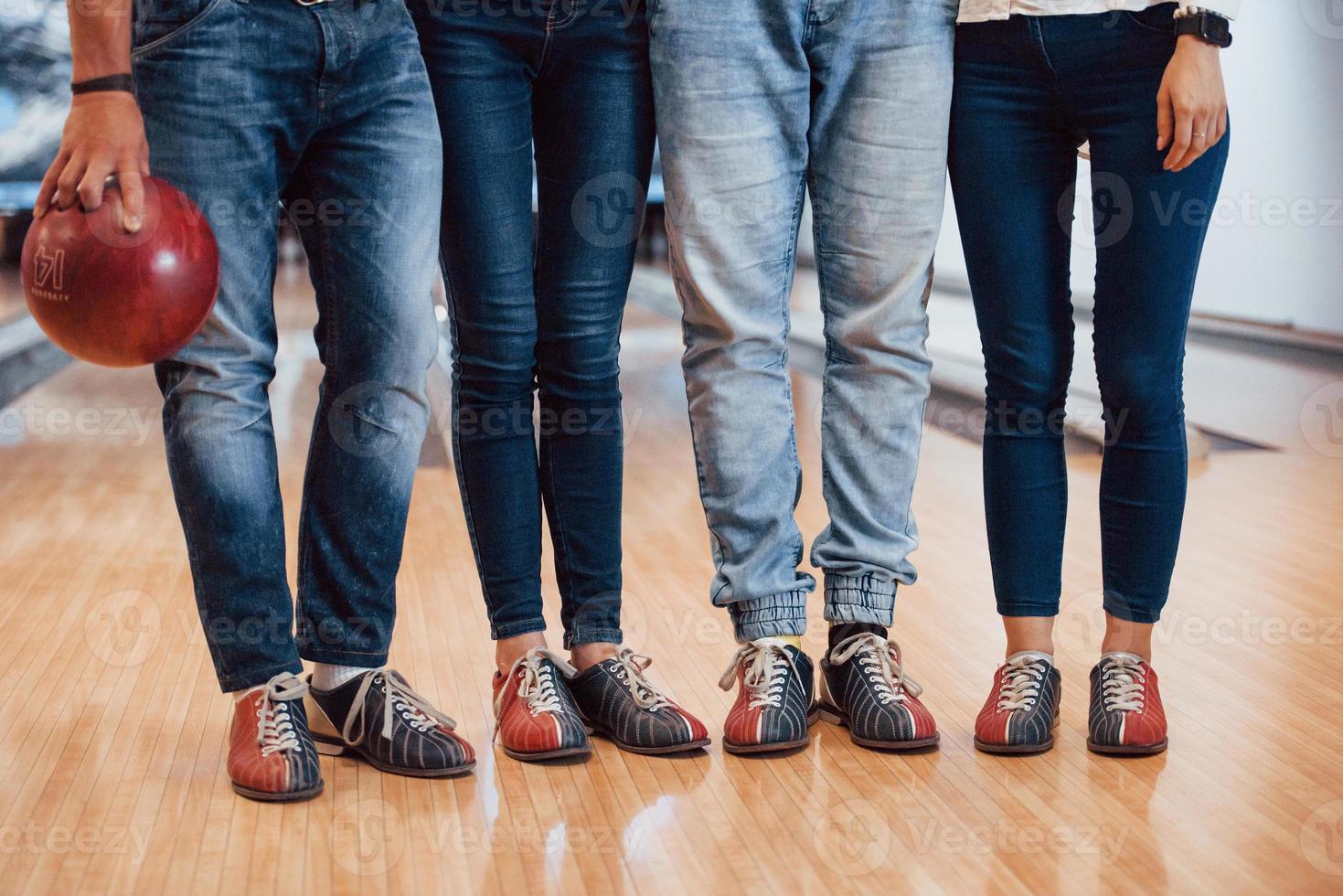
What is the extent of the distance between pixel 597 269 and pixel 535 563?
27 cm

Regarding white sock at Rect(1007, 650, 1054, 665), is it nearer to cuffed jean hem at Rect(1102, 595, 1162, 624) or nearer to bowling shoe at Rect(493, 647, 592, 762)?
cuffed jean hem at Rect(1102, 595, 1162, 624)

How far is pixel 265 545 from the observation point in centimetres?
105

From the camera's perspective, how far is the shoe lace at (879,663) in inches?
45.9

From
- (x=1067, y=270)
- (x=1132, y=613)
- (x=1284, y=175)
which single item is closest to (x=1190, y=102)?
(x=1067, y=270)

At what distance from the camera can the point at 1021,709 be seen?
114 cm

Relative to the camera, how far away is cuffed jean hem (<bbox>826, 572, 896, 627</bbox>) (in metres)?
1.18

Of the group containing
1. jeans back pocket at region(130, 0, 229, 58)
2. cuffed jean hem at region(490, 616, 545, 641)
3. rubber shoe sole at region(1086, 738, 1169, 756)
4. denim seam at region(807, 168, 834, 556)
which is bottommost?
rubber shoe sole at region(1086, 738, 1169, 756)

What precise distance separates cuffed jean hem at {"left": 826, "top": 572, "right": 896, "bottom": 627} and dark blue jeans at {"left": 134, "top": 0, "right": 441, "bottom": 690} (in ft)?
1.33

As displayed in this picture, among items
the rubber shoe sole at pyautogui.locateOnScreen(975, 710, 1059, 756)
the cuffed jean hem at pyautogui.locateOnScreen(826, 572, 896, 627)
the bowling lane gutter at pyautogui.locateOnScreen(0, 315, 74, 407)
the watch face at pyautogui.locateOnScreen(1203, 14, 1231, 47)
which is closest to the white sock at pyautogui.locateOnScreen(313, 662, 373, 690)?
the cuffed jean hem at pyautogui.locateOnScreen(826, 572, 896, 627)

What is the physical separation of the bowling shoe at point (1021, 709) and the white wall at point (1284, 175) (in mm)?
2144

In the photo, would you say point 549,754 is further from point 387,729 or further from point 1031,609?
point 1031,609

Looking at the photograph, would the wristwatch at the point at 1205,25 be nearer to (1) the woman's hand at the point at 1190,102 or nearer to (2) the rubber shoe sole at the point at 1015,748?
(1) the woman's hand at the point at 1190,102

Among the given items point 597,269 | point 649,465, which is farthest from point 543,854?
point 649,465

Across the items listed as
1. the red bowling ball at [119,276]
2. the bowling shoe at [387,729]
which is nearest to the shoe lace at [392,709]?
the bowling shoe at [387,729]
